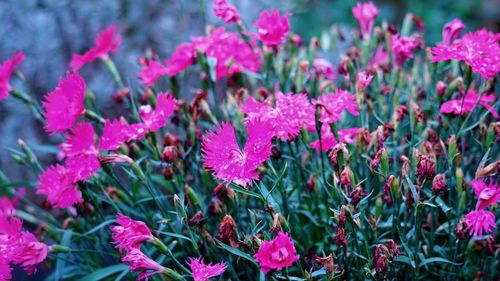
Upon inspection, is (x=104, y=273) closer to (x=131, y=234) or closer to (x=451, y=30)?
(x=131, y=234)

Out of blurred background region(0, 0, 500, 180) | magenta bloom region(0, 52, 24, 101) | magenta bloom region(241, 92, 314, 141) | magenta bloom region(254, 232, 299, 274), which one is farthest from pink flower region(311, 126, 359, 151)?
blurred background region(0, 0, 500, 180)

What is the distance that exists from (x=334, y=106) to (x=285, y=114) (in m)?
0.12

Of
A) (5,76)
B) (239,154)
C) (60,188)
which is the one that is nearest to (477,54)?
(239,154)

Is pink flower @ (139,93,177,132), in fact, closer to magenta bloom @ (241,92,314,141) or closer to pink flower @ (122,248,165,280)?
magenta bloom @ (241,92,314,141)

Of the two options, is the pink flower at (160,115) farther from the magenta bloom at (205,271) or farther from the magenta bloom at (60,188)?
the magenta bloom at (205,271)

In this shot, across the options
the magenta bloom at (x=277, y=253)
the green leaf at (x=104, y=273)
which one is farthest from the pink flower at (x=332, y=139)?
the green leaf at (x=104, y=273)

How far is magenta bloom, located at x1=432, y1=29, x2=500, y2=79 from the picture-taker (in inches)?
44.4

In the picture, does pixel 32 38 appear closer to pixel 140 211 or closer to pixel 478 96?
pixel 140 211

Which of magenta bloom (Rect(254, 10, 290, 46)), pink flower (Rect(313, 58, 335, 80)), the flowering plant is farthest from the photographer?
pink flower (Rect(313, 58, 335, 80))

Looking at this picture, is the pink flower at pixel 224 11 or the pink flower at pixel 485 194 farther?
the pink flower at pixel 224 11

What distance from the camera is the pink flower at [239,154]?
0.98 meters

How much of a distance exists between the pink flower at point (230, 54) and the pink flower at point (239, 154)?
420 millimetres

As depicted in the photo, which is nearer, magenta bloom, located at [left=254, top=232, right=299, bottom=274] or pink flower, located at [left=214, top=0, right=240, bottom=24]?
magenta bloom, located at [left=254, top=232, right=299, bottom=274]

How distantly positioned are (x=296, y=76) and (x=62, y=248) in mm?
667
